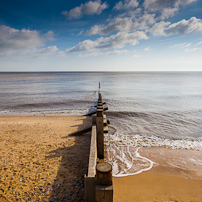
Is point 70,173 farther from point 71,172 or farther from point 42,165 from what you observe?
point 42,165

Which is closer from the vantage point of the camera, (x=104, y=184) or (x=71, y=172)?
(x=104, y=184)

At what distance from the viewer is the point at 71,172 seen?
16.3ft

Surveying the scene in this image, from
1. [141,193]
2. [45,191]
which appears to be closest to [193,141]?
[141,193]

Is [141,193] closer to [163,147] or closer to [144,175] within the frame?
[144,175]

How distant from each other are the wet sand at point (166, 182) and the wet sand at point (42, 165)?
1549 millimetres

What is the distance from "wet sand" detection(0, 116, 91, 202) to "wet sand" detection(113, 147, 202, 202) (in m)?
1.55

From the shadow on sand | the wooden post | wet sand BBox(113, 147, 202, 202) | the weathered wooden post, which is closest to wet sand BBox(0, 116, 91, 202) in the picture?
the shadow on sand

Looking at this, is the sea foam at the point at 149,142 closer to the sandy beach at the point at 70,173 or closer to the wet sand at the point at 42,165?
the sandy beach at the point at 70,173

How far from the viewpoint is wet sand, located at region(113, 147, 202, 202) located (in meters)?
4.49

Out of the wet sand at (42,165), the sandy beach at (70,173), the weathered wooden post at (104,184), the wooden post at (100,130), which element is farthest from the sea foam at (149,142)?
the weathered wooden post at (104,184)

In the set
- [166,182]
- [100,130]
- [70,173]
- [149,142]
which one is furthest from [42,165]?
[149,142]

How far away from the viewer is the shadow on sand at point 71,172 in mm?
3974

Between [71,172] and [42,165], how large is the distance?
3.90 ft

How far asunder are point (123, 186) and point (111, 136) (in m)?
4.21
